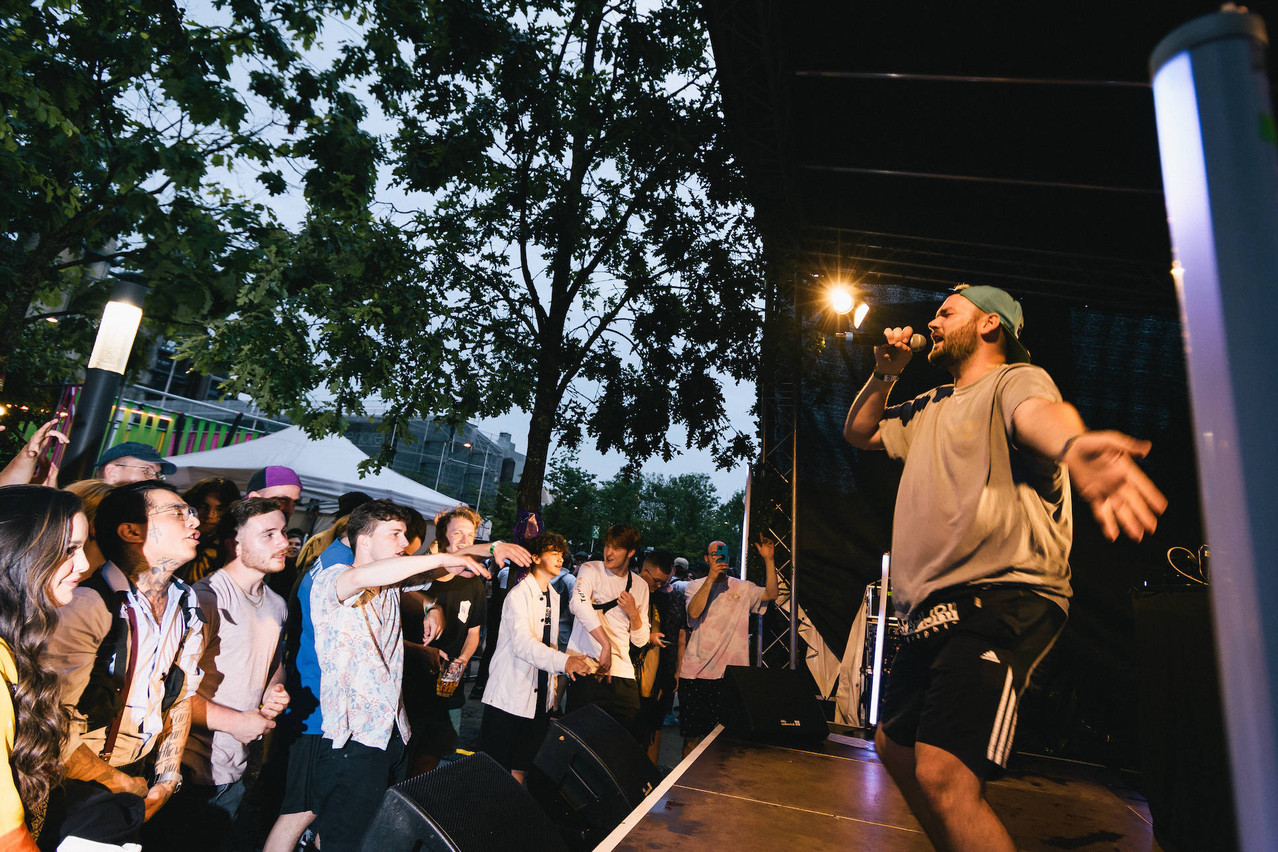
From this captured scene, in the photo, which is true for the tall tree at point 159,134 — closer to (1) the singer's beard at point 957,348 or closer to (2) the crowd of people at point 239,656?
(2) the crowd of people at point 239,656

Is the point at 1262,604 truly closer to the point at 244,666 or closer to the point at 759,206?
the point at 244,666

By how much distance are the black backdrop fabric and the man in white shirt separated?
116 inches

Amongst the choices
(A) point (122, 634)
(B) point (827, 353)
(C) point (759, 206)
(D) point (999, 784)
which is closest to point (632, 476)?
(B) point (827, 353)

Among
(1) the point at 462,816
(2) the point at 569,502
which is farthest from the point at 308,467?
(2) the point at 569,502

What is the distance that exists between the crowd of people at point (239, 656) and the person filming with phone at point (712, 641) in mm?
738

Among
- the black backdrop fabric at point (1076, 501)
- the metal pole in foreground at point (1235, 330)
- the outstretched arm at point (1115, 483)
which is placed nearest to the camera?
the metal pole in foreground at point (1235, 330)

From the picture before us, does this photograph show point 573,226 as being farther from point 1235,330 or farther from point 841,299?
point 1235,330

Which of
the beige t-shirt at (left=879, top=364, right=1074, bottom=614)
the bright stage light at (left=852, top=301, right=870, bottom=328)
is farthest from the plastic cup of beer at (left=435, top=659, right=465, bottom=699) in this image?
the bright stage light at (left=852, top=301, right=870, bottom=328)

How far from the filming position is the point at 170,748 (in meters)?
2.75

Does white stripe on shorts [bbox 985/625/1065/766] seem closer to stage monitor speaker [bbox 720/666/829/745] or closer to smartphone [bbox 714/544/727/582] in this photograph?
stage monitor speaker [bbox 720/666/829/745]

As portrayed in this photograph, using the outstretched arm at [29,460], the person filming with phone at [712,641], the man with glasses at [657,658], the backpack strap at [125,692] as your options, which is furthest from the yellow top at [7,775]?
the person filming with phone at [712,641]

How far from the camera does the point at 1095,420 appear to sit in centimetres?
778

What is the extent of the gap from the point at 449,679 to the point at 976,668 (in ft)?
12.3

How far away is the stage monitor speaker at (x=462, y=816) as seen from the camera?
205 cm
